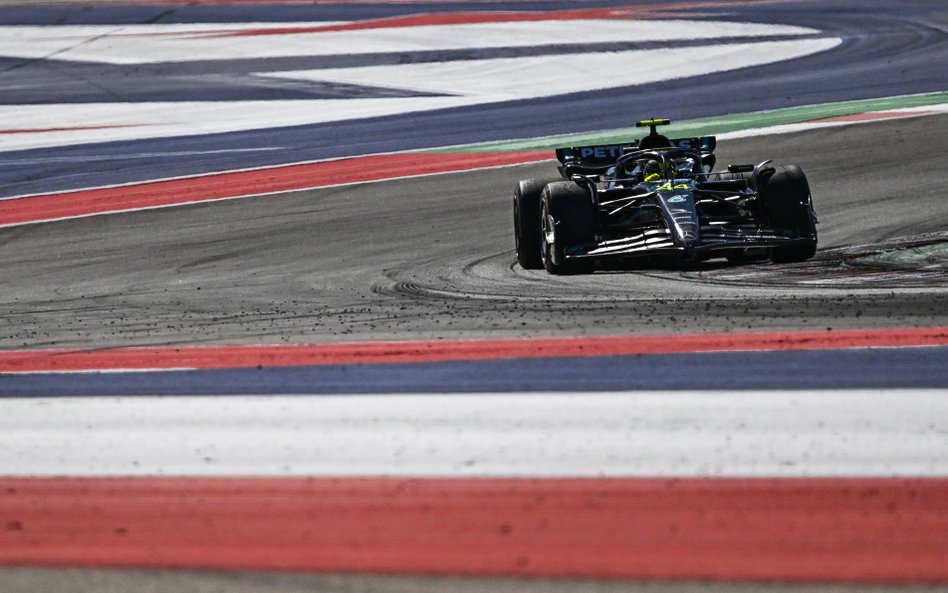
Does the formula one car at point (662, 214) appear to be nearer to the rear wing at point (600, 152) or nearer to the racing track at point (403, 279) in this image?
the rear wing at point (600, 152)

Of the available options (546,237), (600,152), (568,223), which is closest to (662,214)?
(568,223)

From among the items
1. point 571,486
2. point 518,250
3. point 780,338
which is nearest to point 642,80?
point 518,250

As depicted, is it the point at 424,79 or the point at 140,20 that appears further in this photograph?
the point at 140,20

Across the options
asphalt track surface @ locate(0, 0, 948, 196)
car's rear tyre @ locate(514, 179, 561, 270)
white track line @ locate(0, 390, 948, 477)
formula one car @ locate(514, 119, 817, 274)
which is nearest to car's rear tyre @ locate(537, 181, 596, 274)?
formula one car @ locate(514, 119, 817, 274)

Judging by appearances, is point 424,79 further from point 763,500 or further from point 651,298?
point 763,500

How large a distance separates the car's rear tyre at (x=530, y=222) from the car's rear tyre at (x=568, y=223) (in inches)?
21.4

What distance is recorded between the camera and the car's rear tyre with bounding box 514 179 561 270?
1151cm

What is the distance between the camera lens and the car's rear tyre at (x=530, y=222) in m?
11.5

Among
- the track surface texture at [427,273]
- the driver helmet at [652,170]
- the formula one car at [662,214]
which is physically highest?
the driver helmet at [652,170]

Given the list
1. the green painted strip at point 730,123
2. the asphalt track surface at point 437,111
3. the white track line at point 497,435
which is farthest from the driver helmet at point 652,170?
the asphalt track surface at point 437,111

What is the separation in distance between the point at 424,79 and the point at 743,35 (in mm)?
6067

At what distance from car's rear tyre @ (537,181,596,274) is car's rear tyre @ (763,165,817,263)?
139 centimetres

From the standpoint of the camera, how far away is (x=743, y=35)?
85.8 feet

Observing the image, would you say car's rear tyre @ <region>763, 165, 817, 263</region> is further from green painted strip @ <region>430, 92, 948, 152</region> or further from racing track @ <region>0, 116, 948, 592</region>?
green painted strip @ <region>430, 92, 948, 152</region>
